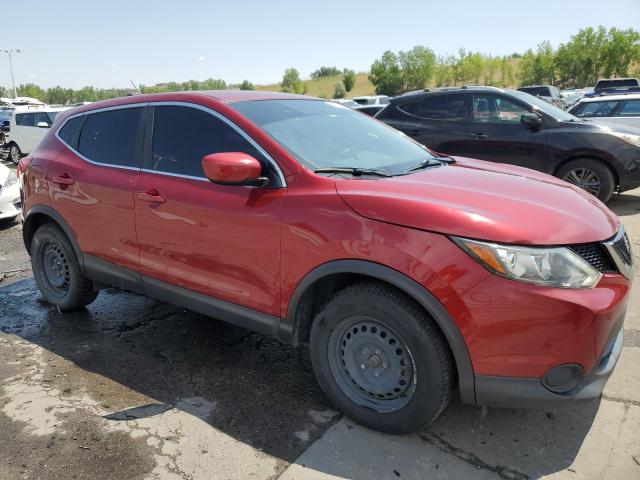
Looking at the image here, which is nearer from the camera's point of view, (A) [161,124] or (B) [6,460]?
(B) [6,460]

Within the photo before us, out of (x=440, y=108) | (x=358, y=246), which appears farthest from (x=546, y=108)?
(x=358, y=246)

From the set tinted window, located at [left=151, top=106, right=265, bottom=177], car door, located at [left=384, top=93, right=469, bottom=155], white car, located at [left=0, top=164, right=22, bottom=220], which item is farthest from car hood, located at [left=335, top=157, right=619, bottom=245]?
white car, located at [left=0, top=164, right=22, bottom=220]

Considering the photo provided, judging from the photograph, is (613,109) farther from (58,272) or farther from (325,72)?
(325,72)

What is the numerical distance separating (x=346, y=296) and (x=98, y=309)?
283 cm

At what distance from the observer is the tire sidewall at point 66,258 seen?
4.21 meters

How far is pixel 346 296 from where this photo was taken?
8.64ft

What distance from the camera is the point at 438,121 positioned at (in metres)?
8.38

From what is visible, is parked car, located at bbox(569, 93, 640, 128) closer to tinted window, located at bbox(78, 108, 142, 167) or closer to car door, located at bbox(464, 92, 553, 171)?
car door, located at bbox(464, 92, 553, 171)

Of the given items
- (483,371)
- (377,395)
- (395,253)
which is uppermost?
(395,253)

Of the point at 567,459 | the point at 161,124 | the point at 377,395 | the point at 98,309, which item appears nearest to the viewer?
the point at 567,459

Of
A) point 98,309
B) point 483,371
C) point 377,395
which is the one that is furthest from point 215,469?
point 98,309

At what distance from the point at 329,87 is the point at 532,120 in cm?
9606

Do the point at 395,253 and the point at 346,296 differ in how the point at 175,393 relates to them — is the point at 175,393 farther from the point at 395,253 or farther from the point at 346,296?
the point at 395,253

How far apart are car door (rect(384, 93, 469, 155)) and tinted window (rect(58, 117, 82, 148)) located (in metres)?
5.58
